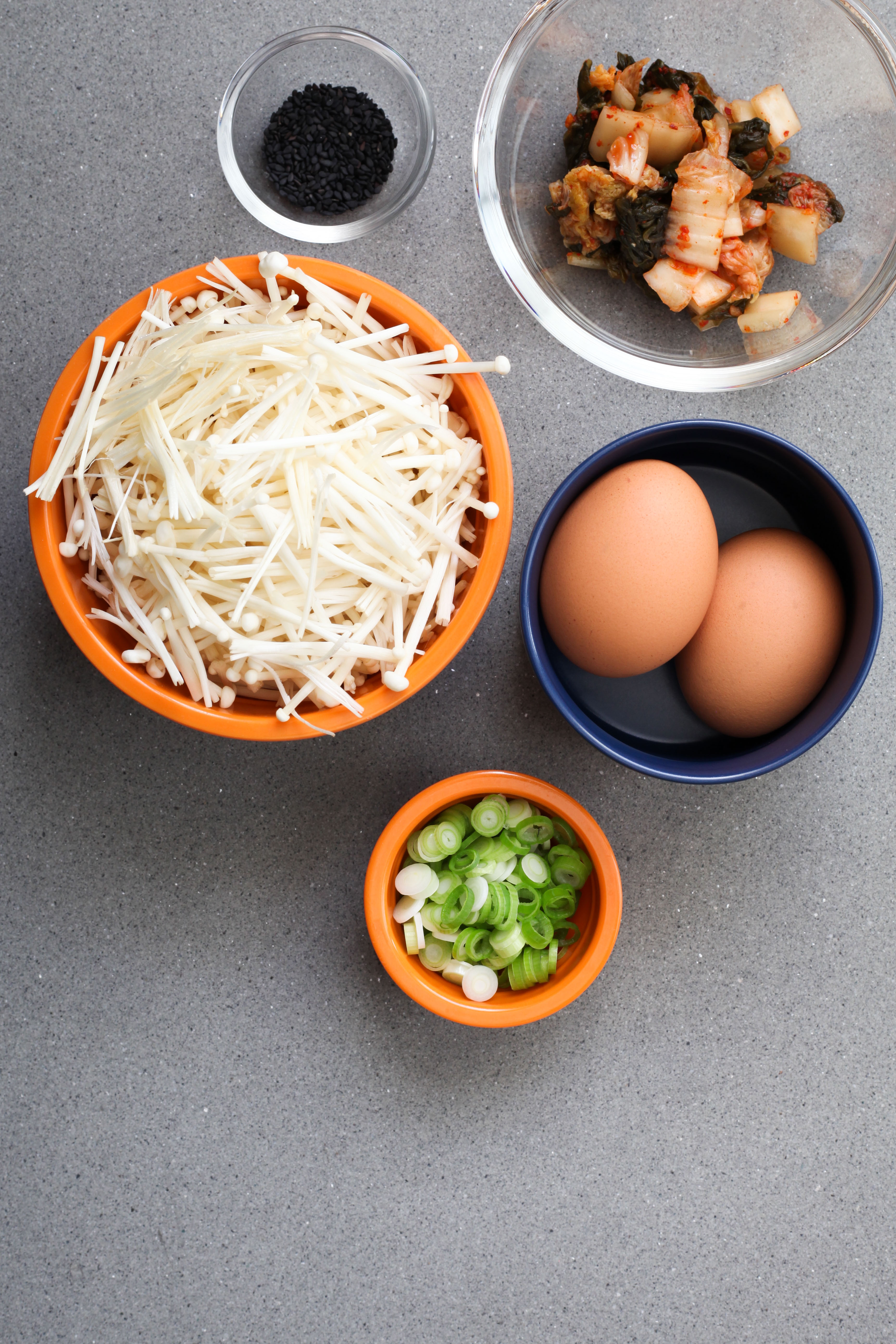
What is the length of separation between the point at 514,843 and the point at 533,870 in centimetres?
4

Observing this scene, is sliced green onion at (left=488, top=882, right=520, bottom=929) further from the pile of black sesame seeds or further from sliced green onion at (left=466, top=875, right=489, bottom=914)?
the pile of black sesame seeds

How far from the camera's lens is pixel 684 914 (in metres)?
1.07

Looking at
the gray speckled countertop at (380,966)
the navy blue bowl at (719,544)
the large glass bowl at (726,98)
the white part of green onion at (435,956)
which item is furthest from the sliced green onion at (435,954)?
the large glass bowl at (726,98)

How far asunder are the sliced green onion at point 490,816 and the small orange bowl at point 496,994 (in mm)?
13

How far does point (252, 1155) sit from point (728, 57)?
1326 mm

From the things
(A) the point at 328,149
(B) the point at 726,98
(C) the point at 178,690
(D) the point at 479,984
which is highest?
(B) the point at 726,98

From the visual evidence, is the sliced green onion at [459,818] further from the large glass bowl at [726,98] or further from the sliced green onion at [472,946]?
the large glass bowl at [726,98]

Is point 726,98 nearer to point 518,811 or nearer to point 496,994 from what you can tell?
point 518,811

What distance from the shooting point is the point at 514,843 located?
3.20 ft

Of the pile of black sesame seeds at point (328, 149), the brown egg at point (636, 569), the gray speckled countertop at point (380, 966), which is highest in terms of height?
the pile of black sesame seeds at point (328, 149)

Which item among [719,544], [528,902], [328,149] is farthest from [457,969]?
[328,149]

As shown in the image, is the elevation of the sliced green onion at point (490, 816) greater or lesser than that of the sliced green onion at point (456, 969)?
greater

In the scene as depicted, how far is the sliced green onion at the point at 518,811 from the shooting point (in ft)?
3.22

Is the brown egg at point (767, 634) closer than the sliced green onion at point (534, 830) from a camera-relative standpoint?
Yes
